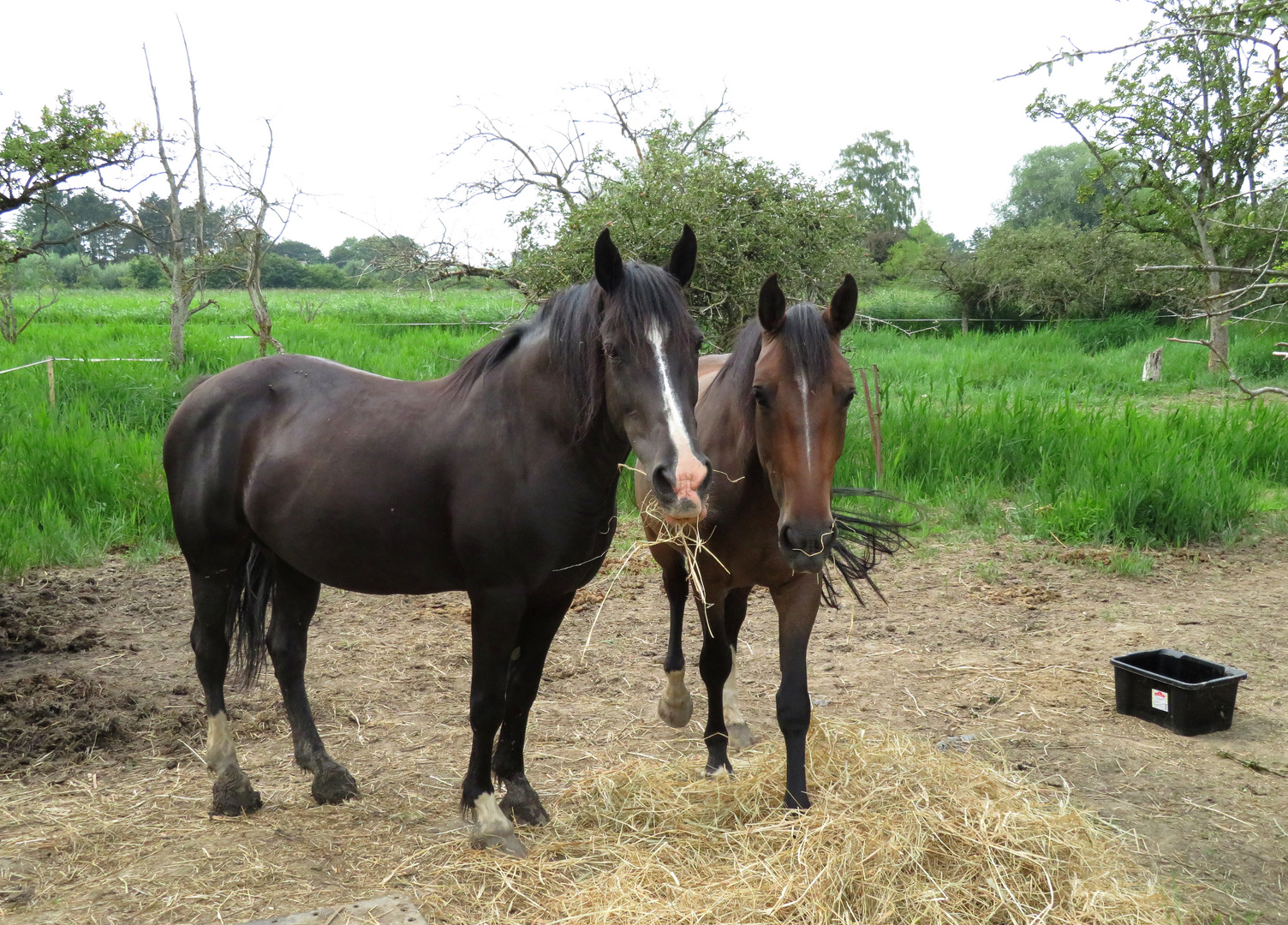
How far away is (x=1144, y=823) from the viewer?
3072 millimetres

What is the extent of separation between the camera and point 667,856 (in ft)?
8.95

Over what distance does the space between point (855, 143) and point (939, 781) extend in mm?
49362

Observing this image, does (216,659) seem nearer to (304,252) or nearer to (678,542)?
(678,542)

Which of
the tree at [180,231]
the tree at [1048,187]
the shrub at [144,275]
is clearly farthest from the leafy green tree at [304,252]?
the tree at [180,231]

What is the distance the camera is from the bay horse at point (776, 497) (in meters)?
2.62

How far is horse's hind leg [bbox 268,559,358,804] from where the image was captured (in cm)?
333

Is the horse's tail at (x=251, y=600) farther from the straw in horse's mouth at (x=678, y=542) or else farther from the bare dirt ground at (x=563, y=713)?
the straw in horse's mouth at (x=678, y=542)

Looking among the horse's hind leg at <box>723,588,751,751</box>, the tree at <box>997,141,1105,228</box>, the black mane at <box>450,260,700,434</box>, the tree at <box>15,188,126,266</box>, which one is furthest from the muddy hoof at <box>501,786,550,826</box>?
the tree at <box>997,141,1105,228</box>

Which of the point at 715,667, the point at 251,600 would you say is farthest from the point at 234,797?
the point at 715,667

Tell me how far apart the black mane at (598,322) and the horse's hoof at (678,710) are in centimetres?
186

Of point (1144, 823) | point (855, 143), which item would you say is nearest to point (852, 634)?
point (1144, 823)

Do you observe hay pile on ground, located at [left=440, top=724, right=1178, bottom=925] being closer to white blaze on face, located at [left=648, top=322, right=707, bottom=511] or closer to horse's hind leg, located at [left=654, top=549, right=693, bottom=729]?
horse's hind leg, located at [left=654, top=549, right=693, bottom=729]

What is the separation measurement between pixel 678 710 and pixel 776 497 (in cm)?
162

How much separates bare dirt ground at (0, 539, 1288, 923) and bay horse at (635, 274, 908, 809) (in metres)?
0.60
